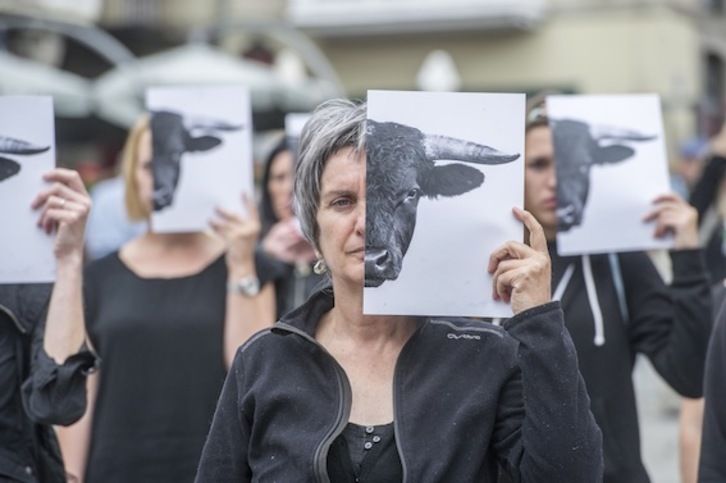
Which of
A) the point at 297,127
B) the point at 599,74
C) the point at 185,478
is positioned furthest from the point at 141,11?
the point at 185,478

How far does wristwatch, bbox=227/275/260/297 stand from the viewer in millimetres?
4648

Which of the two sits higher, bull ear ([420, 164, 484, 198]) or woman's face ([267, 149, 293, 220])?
woman's face ([267, 149, 293, 220])

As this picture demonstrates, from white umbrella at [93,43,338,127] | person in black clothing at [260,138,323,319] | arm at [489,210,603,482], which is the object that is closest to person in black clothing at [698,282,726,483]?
arm at [489,210,603,482]

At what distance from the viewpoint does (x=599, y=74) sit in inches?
987

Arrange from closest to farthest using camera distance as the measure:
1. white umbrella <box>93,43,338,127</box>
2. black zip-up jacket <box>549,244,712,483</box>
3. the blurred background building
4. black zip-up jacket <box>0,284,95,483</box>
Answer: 1. black zip-up jacket <box>0,284,95,483</box>
2. black zip-up jacket <box>549,244,712,483</box>
3. white umbrella <box>93,43,338,127</box>
4. the blurred background building

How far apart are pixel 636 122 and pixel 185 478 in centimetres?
184

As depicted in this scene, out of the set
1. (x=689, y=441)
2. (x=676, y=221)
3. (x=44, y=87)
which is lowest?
(x=689, y=441)

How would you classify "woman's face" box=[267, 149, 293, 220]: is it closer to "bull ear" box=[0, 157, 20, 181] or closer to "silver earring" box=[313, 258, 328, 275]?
"bull ear" box=[0, 157, 20, 181]

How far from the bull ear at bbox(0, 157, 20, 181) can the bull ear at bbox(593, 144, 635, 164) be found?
176cm

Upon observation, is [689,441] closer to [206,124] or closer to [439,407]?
[206,124]

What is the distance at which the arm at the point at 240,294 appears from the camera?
15.1ft

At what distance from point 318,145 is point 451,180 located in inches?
11.4

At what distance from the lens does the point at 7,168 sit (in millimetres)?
3641

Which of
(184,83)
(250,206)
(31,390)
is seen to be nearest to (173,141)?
(250,206)
